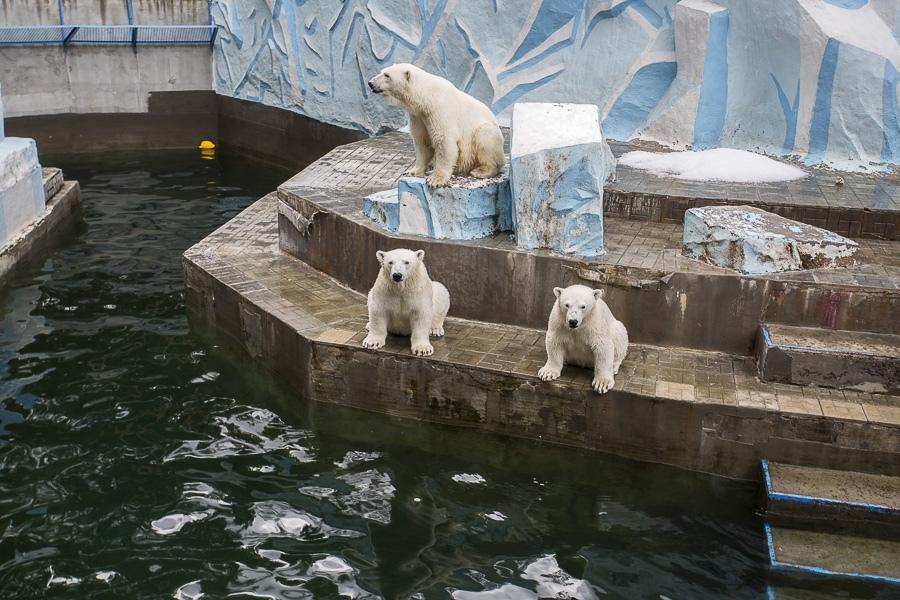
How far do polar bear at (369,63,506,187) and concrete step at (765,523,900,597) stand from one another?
384 centimetres

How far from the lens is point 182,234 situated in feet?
37.6

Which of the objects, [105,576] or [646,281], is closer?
[105,576]

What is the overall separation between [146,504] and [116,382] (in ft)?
6.50

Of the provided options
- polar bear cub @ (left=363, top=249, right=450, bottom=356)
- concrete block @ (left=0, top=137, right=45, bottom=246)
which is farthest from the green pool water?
concrete block @ (left=0, top=137, right=45, bottom=246)

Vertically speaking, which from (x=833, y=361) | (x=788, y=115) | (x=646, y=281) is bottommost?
(x=833, y=361)

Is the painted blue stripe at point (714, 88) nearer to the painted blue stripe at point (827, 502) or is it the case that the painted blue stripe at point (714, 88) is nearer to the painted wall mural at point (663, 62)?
the painted wall mural at point (663, 62)

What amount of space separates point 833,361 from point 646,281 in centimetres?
145

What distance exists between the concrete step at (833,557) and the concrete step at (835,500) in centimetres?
8

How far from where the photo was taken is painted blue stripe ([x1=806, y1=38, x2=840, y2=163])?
939 centimetres

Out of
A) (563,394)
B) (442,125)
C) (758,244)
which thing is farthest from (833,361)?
(442,125)

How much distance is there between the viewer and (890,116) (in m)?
9.24

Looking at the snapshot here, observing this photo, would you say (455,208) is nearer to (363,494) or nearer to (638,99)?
(363,494)

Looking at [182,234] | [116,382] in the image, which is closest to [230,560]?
[116,382]

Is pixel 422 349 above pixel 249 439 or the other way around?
above
